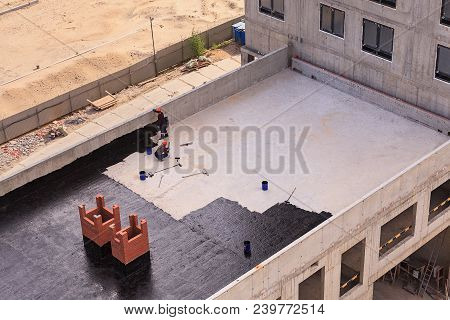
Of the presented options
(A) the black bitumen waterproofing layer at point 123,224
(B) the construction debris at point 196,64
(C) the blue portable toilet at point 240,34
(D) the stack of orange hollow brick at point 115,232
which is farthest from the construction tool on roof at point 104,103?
(D) the stack of orange hollow brick at point 115,232

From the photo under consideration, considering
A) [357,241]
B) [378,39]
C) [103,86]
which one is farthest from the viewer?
[103,86]

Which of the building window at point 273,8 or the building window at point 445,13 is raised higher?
the building window at point 445,13

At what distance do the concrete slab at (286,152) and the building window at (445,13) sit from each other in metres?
5.59

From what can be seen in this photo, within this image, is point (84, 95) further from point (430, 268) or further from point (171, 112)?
point (430, 268)

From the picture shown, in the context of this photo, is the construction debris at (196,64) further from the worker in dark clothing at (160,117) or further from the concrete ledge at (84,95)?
the worker in dark clothing at (160,117)

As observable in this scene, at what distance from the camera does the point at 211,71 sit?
65750 mm

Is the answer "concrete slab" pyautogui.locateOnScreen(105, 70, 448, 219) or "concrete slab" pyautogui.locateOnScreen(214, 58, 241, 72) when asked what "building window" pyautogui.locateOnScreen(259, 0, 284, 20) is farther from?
"concrete slab" pyautogui.locateOnScreen(214, 58, 241, 72)

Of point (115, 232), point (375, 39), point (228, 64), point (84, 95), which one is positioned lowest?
point (228, 64)

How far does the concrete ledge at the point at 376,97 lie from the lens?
41481 mm

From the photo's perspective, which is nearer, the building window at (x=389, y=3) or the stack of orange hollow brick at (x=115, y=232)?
the stack of orange hollow brick at (x=115, y=232)

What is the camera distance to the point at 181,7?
79688 mm

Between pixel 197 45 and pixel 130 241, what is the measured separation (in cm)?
3656

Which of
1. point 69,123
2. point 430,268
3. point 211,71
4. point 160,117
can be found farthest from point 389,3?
point 69,123
